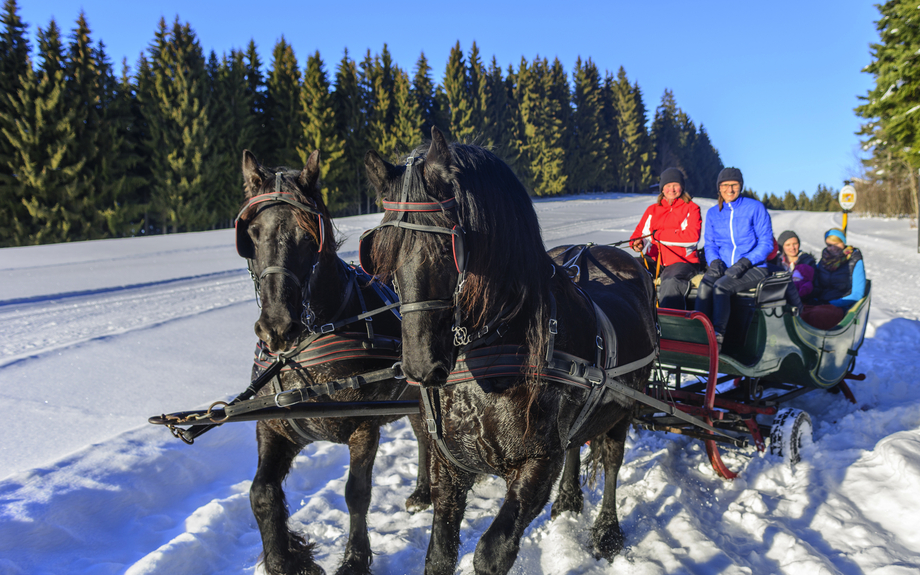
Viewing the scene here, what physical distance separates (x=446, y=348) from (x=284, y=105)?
32462 millimetres

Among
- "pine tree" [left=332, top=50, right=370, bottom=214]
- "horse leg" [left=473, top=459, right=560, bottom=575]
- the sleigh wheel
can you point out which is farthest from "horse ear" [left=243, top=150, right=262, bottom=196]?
"pine tree" [left=332, top=50, right=370, bottom=214]

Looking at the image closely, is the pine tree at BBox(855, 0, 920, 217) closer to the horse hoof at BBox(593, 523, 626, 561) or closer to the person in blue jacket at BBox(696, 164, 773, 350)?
the person in blue jacket at BBox(696, 164, 773, 350)

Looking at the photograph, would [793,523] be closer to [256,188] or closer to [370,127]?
[256,188]

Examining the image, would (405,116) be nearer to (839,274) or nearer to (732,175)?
(839,274)

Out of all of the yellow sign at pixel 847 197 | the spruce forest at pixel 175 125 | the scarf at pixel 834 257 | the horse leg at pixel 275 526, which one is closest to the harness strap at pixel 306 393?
the horse leg at pixel 275 526

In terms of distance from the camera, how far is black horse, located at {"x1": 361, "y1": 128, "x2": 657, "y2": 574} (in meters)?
1.77

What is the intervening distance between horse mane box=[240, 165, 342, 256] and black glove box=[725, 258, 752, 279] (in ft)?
10.7

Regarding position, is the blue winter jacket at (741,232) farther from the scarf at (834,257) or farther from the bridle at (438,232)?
the bridle at (438,232)

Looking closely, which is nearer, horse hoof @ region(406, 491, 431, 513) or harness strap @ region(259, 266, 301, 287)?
harness strap @ region(259, 266, 301, 287)

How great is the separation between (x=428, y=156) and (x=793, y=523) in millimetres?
3060

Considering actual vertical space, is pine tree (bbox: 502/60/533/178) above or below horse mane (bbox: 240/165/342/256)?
above

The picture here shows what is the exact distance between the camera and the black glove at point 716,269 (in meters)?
4.53

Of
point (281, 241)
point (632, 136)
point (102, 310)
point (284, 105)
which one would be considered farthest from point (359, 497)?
point (632, 136)

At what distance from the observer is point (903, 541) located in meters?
2.84
